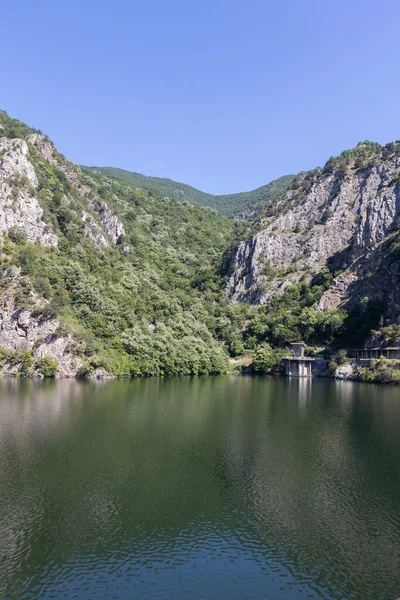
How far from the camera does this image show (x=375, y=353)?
9188cm

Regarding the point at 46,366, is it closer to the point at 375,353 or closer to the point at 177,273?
the point at 375,353

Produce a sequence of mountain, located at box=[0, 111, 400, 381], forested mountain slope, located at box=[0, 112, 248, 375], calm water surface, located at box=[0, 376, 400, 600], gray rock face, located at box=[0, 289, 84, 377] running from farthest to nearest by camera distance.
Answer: mountain, located at box=[0, 111, 400, 381] → forested mountain slope, located at box=[0, 112, 248, 375] → gray rock face, located at box=[0, 289, 84, 377] → calm water surface, located at box=[0, 376, 400, 600]

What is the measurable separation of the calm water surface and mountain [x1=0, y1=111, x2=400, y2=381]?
48417 millimetres

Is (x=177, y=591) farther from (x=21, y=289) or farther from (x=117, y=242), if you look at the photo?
(x=117, y=242)

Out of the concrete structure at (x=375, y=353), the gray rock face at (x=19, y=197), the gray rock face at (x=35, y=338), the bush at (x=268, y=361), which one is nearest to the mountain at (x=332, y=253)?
the concrete structure at (x=375, y=353)

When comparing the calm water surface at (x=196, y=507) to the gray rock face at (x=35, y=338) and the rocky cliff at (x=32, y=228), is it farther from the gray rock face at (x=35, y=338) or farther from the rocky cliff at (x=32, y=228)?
the rocky cliff at (x=32, y=228)

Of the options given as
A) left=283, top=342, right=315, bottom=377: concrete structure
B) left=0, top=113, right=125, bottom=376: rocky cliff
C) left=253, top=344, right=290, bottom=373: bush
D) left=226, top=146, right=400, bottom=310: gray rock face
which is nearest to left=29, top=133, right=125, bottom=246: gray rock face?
left=0, top=113, right=125, bottom=376: rocky cliff

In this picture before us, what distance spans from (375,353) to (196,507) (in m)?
79.6

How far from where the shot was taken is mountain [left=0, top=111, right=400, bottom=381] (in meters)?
86.6

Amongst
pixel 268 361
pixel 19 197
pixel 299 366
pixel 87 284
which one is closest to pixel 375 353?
pixel 299 366

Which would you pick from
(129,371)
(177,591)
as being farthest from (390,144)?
(177,591)

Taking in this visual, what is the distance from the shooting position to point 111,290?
104562 mm

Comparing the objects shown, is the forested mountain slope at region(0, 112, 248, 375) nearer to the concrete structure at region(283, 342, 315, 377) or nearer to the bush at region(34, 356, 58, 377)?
the bush at region(34, 356, 58, 377)

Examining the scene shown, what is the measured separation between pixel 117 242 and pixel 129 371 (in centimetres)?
6622
